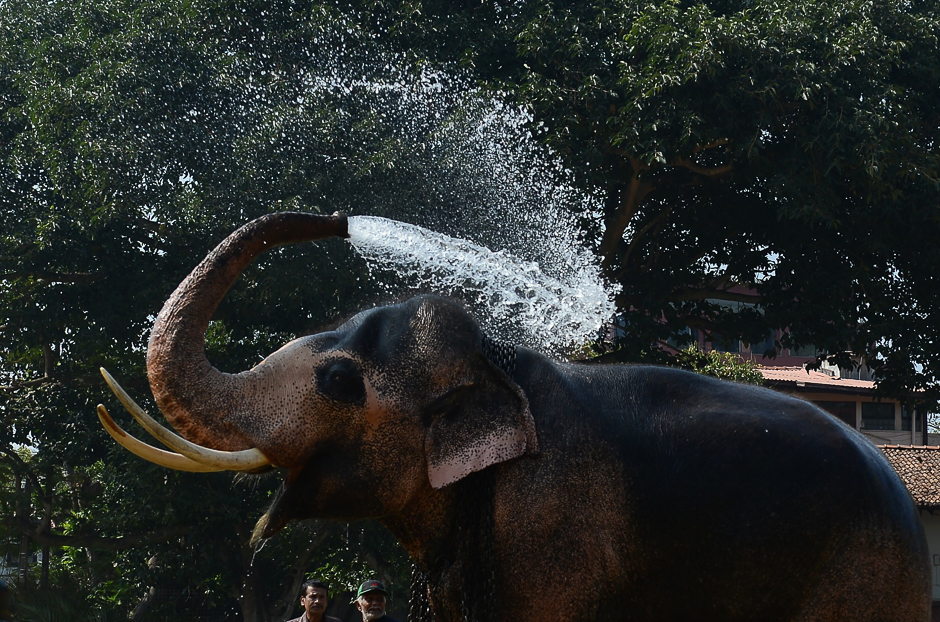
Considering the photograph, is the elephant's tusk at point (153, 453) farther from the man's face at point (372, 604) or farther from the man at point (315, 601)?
the man at point (315, 601)

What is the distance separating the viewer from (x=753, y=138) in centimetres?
977

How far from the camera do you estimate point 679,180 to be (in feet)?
37.8

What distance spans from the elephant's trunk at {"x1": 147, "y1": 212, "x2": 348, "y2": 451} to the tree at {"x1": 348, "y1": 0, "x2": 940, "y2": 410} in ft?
23.9

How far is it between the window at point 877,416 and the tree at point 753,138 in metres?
17.9

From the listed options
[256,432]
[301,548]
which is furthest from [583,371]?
[301,548]

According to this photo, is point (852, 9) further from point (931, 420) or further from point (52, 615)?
point (931, 420)

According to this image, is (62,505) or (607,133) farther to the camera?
(62,505)

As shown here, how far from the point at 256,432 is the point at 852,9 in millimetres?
9244

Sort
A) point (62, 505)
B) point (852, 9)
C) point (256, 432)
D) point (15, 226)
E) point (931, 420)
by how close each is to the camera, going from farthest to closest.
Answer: point (931, 420) → point (62, 505) → point (15, 226) → point (852, 9) → point (256, 432)

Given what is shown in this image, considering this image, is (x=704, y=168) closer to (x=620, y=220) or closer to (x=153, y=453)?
(x=620, y=220)

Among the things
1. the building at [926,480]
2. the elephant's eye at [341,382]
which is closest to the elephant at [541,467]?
the elephant's eye at [341,382]

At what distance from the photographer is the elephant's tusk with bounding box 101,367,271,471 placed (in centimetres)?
239

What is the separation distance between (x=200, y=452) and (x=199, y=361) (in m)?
0.26

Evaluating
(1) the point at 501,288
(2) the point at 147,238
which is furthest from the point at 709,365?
(1) the point at 501,288
